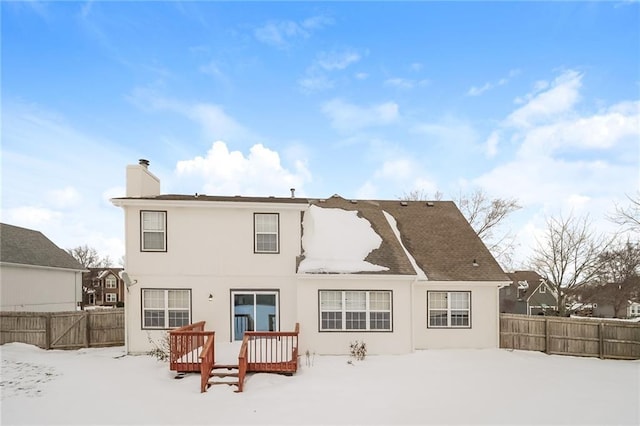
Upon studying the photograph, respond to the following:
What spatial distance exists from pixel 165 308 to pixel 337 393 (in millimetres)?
7295

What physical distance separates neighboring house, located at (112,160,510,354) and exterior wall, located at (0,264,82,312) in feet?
41.0

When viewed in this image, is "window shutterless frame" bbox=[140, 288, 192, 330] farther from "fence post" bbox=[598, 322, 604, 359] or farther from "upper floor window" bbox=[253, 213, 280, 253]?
"fence post" bbox=[598, 322, 604, 359]

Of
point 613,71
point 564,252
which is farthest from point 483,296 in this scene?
point 564,252

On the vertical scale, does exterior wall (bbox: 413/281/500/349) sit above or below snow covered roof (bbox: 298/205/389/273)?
below

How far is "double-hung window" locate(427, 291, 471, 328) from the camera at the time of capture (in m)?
13.5

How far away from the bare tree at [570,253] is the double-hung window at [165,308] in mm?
22198

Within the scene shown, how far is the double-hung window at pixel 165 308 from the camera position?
12.5 m

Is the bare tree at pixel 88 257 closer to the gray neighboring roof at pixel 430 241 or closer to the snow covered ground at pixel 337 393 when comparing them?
the snow covered ground at pixel 337 393

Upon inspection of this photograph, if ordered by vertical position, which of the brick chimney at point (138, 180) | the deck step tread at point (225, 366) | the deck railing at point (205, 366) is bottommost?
the deck step tread at point (225, 366)

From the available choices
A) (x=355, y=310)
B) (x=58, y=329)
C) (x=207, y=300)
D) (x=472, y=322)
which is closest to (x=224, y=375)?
(x=207, y=300)

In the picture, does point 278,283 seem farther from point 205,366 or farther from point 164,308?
point 205,366

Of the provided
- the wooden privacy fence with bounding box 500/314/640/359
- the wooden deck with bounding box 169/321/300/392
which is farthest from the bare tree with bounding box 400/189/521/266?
the wooden deck with bounding box 169/321/300/392

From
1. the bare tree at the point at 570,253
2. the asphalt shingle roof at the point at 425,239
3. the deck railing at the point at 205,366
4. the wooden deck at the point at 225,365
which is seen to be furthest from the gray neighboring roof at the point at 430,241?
the bare tree at the point at 570,253

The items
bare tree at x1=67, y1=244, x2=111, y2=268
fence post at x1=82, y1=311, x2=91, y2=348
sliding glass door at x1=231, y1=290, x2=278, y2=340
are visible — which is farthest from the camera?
bare tree at x1=67, y1=244, x2=111, y2=268
